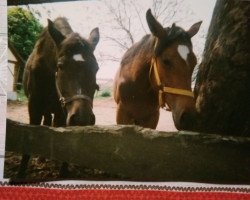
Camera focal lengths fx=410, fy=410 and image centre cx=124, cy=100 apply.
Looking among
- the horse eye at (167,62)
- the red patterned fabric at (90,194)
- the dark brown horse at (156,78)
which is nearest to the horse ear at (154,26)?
the dark brown horse at (156,78)

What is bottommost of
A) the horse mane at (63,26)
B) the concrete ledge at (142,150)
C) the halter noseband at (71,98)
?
the concrete ledge at (142,150)

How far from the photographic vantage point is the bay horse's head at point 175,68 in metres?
1.47

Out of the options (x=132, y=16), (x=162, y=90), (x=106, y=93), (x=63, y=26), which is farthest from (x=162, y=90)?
(x=63, y=26)

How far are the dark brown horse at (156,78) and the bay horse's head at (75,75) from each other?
12 cm

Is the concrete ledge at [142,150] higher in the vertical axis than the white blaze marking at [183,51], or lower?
lower

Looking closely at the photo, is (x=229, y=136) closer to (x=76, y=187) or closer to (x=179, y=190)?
(x=179, y=190)

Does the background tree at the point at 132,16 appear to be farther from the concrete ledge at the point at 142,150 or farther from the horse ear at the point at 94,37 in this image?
the concrete ledge at the point at 142,150

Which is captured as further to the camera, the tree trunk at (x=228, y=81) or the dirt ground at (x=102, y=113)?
the tree trunk at (x=228, y=81)

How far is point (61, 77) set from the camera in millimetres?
1482

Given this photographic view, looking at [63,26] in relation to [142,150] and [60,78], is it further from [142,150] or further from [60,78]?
[142,150]

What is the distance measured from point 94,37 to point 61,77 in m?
0.20

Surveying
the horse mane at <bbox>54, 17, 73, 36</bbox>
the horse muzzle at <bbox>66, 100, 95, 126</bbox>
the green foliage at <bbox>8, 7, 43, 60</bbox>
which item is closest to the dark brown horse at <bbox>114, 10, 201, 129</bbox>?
the horse muzzle at <bbox>66, 100, 95, 126</bbox>

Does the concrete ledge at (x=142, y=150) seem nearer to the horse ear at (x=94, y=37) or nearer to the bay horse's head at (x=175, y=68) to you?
the bay horse's head at (x=175, y=68)

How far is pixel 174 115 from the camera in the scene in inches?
58.1
